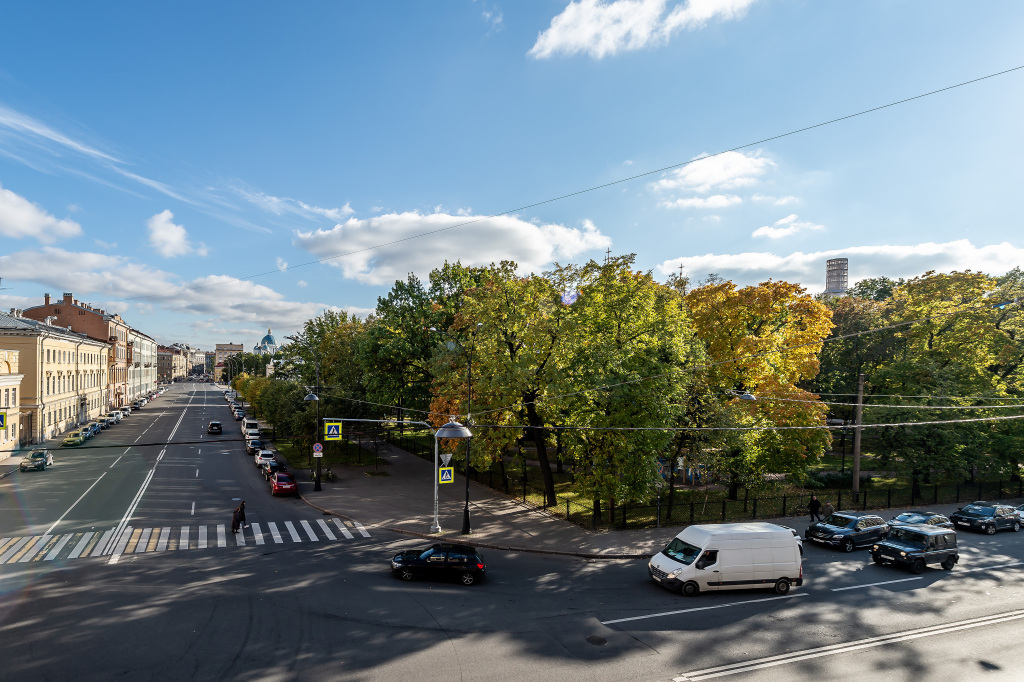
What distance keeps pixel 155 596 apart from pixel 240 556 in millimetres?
4181

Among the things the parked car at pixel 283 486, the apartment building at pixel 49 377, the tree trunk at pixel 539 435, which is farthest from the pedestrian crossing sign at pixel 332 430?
the apartment building at pixel 49 377

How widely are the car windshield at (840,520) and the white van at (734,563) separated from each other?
24.9ft

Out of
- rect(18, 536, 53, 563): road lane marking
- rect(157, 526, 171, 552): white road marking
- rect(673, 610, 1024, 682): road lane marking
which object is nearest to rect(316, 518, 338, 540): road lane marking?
rect(157, 526, 171, 552): white road marking

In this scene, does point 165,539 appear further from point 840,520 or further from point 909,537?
point 909,537

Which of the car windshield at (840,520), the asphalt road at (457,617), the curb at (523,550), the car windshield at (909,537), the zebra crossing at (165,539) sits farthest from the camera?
the car windshield at (840,520)

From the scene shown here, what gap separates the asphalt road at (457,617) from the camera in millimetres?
11758

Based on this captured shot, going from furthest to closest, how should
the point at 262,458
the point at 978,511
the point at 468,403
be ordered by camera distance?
the point at 262,458
the point at 978,511
the point at 468,403

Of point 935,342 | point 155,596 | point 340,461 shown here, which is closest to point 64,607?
point 155,596

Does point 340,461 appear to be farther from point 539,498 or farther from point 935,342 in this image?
point 935,342

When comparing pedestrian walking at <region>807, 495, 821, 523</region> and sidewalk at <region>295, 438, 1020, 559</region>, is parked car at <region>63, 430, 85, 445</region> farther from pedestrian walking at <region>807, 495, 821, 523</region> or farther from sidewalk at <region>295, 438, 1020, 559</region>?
pedestrian walking at <region>807, 495, 821, 523</region>

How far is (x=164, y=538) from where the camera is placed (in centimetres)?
2170

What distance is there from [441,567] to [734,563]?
30.8 ft

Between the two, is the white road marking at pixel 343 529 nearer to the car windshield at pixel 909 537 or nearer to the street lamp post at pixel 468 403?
the street lamp post at pixel 468 403

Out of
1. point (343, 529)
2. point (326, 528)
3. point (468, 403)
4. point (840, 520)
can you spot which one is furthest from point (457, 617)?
point (840, 520)
